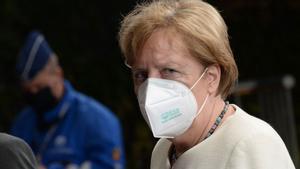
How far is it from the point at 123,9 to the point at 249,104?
1155mm

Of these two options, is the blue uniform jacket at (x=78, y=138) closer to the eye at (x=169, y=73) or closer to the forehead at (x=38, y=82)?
the forehead at (x=38, y=82)

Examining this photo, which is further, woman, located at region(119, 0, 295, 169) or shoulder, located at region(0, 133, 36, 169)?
woman, located at region(119, 0, 295, 169)

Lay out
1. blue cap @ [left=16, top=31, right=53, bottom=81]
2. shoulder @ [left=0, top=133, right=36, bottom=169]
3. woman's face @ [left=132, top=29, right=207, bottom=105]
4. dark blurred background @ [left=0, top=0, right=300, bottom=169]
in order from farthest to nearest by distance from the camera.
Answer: dark blurred background @ [left=0, top=0, right=300, bottom=169] → blue cap @ [left=16, top=31, right=53, bottom=81] → woman's face @ [left=132, top=29, right=207, bottom=105] → shoulder @ [left=0, top=133, right=36, bottom=169]

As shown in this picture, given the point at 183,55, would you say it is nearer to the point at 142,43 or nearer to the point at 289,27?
the point at 142,43

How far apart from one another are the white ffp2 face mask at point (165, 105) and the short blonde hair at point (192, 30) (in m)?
0.08

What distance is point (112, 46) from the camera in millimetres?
6531

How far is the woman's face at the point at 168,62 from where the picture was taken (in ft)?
8.00

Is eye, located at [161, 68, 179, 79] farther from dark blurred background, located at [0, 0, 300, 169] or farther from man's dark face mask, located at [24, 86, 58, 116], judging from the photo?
dark blurred background, located at [0, 0, 300, 169]

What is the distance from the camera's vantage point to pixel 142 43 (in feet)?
8.22

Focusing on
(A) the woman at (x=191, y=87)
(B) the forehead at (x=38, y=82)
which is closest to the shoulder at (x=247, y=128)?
(A) the woman at (x=191, y=87)

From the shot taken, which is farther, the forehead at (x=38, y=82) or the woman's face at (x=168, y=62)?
the forehead at (x=38, y=82)

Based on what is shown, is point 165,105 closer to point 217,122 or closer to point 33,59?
point 217,122

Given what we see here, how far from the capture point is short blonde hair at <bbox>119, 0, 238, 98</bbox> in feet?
8.07

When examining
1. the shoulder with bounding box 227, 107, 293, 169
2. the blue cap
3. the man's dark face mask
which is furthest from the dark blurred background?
the shoulder with bounding box 227, 107, 293, 169
